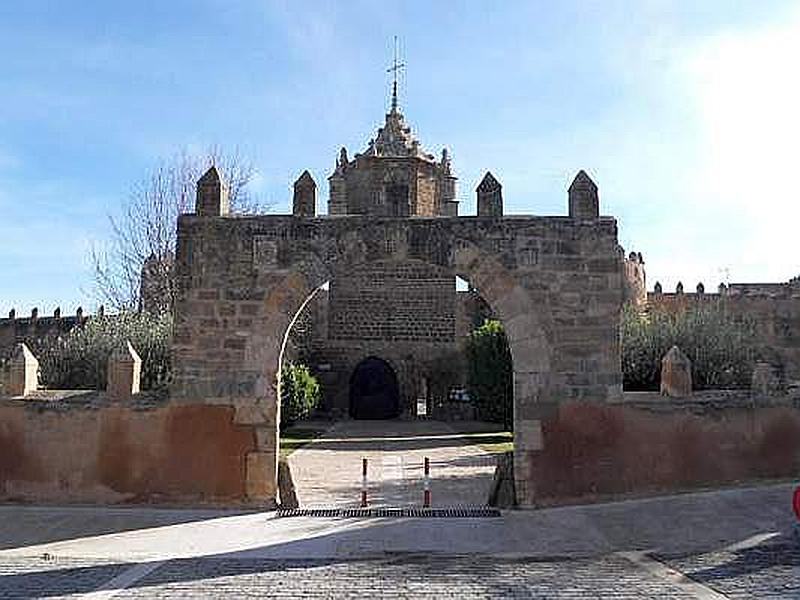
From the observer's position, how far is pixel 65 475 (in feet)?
33.2

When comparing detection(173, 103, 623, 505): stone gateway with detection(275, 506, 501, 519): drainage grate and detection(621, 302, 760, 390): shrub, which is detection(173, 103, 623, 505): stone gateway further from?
detection(621, 302, 760, 390): shrub

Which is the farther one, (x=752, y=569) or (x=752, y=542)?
(x=752, y=542)

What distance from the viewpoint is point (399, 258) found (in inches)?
404

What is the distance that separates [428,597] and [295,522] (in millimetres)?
3513

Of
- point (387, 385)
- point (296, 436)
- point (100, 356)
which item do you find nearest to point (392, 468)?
point (100, 356)

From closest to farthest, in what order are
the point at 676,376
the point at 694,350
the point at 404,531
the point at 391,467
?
1. the point at 404,531
2. the point at 676,376
3. the point at 391,467
4. the point at 694,350

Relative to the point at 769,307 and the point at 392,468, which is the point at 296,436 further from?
the point at 769,307

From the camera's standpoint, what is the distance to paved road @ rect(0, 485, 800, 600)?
6.64 metres

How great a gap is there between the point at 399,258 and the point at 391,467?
734cm

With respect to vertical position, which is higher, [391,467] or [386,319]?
[386,319]

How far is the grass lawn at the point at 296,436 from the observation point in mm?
20250

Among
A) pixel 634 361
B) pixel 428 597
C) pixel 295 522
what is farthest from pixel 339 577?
pixel 634 361

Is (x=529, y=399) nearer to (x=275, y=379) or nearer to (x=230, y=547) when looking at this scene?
(x=275, y=379)

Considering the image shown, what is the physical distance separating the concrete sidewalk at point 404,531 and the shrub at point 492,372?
45.4ft
